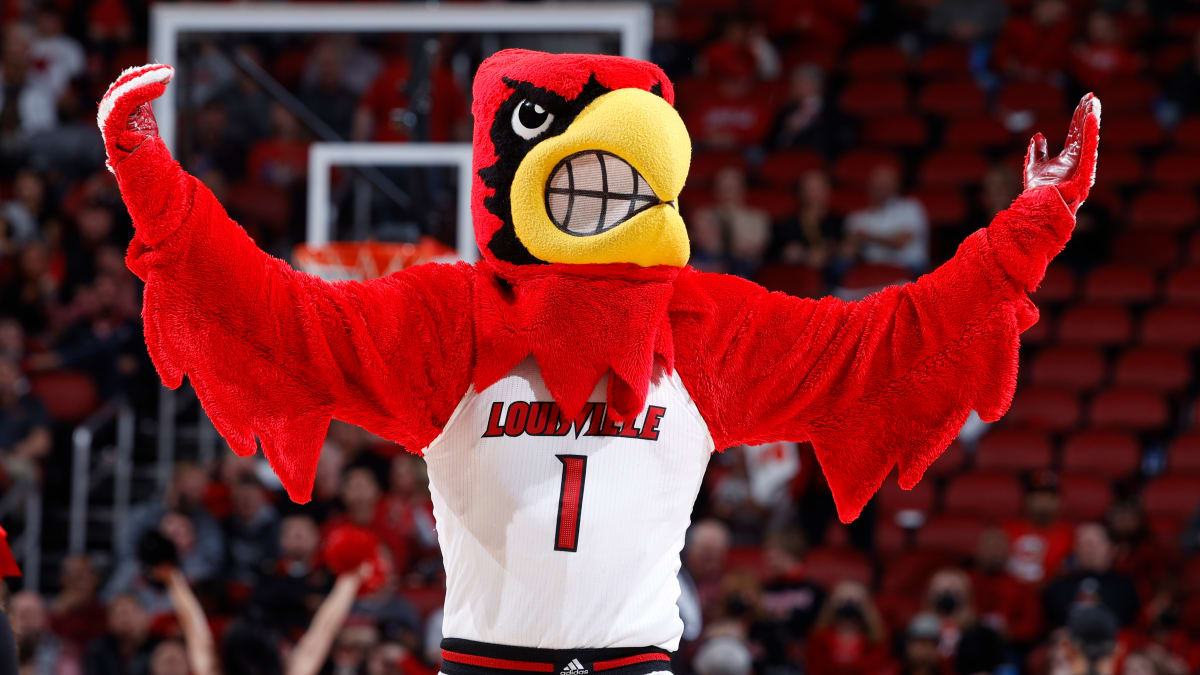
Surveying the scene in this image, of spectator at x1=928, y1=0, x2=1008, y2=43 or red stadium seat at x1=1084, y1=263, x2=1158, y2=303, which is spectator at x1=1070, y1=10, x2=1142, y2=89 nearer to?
spectator at x1=928, y1=0, x2=1008, y2=43

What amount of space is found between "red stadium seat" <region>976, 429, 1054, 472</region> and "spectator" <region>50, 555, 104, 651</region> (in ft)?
13.3

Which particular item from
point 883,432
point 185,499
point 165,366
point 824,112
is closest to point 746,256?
point 824,112

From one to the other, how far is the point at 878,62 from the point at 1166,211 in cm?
193

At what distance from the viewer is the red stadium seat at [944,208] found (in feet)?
28.9

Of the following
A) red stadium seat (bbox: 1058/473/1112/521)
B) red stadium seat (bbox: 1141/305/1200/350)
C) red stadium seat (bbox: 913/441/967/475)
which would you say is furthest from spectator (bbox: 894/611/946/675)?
red stadium seat (bbox: 1141/305/1200/350)

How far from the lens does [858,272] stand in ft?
27.0

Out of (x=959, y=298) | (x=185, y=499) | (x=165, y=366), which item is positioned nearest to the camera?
(x=165, y=366)

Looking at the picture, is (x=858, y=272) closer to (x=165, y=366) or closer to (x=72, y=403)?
(x=72, y=403)

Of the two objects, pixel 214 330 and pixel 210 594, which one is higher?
pixel 214 330

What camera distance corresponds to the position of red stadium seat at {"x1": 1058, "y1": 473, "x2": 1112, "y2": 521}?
7.45 meters

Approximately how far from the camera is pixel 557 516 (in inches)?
100

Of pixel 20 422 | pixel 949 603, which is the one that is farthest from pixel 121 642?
pixel 949 603

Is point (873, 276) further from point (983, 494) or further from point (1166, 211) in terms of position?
point (1166, 211)

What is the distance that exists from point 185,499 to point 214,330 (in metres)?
4.95
